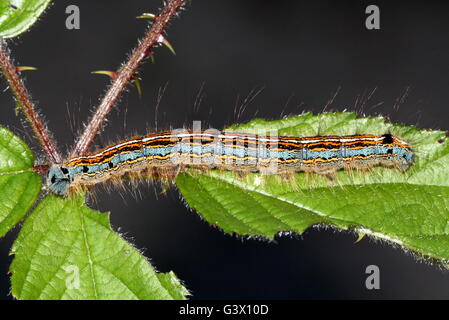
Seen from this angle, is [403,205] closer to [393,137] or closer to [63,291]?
[393,137]

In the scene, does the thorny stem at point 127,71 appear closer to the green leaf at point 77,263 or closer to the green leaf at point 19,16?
the green leaf at point 77,263

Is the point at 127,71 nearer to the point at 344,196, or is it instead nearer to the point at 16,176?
the point at 16,176

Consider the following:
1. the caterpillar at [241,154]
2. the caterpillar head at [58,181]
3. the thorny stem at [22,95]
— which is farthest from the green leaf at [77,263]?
the caterpillar at [241,154]

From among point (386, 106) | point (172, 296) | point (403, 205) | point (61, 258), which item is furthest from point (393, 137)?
point (386, 106)

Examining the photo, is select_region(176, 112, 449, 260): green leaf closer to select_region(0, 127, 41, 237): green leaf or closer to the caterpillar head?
the caterpillar head

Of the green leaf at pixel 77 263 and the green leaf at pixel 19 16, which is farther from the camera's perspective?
the green leaf at pixel 19 16

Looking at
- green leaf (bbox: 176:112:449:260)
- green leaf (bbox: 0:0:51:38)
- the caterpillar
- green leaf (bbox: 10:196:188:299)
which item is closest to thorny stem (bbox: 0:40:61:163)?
green leaf (bbox: 0:0:51:38)
